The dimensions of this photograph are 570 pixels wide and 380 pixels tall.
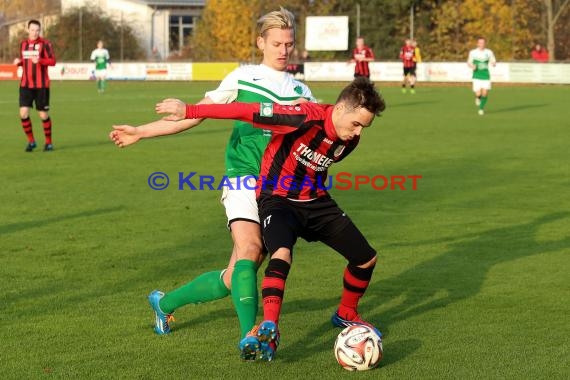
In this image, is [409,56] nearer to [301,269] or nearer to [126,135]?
[301,269]

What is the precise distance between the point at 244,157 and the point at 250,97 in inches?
15.9

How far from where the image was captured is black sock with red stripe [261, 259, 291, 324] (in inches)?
216

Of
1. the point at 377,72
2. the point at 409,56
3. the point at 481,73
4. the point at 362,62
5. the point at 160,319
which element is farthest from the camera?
the point at 377,72

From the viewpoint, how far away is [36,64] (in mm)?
18344

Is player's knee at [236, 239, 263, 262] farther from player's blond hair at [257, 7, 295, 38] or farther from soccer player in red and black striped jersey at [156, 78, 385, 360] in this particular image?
player's blond hair at [257, 7, 295, 38]

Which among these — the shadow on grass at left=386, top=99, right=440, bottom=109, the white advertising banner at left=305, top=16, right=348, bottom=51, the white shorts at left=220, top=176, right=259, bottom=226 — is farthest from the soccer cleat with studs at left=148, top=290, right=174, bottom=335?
the white advertising banner at left=305, top=16, right=348, bottom=51

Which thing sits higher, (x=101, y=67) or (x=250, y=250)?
(x=250, y=250)

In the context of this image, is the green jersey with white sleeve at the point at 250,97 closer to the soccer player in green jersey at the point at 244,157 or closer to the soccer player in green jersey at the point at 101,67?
the soccer player in green jersey at the point at 244,157

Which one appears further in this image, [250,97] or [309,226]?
[250,97]

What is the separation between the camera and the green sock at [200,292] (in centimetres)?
612

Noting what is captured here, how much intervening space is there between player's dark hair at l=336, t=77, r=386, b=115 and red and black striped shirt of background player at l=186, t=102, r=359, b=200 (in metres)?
0.15

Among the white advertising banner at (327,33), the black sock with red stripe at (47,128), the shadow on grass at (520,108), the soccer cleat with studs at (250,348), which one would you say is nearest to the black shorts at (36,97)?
the black sock with red stripe at (47,128)

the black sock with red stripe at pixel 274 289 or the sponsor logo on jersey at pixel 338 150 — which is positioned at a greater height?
the sponsor logo on jersey at pixel 338 150

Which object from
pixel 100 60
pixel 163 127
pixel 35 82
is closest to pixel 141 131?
pixel 163 127
